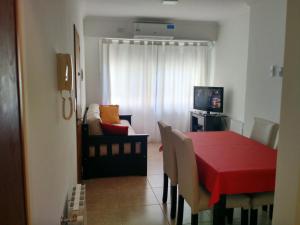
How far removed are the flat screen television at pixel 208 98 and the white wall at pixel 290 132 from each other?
4.68m

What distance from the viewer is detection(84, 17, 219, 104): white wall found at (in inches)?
229

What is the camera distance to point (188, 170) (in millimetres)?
2371

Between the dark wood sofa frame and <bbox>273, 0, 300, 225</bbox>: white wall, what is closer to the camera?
<bbox>273, 0, 300, 225</bbox>: white wall

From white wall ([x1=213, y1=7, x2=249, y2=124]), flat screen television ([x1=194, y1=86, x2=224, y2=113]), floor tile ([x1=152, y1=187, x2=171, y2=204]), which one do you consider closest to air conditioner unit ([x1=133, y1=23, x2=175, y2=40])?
white wall ([x1=213, y1=7, x2=249, y2=124])

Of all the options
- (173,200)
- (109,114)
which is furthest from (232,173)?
(109,114)

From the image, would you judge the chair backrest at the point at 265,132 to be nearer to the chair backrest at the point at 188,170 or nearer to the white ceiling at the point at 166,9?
the chair backrest at the point at 188,170

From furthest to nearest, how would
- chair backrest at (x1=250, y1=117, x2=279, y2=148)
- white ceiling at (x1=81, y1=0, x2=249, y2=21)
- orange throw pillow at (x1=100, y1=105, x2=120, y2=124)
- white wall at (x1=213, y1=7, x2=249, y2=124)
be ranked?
1. orange throw pillow at (x1=100, y1=105, x2=120, y2=124)
2. white wall at (x1=213, y1=7, x2=249, y2=124)
3. white ceiling at (x1=81, y1=0, x2=249, y2=21)
4. chair backrest at (x1=250, y1=117, x2=279, y2=148)

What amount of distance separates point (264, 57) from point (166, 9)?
1856 millimetres

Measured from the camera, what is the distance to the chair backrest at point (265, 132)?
3.08m

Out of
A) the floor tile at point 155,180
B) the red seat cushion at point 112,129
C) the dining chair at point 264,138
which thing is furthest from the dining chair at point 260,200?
the red seat cushion at point 112,129

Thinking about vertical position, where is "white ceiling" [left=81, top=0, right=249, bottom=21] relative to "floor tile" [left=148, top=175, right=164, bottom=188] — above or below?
above

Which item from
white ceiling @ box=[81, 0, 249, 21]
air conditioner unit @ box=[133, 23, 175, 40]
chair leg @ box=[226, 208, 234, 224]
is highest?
white ceiling @ box=[81, 0, 249, 21]

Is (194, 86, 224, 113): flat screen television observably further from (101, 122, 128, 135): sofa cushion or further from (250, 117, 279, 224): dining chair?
(101, 122, 128, 135): sofa cushion

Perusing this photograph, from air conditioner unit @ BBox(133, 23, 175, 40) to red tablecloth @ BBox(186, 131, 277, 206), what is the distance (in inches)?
137
